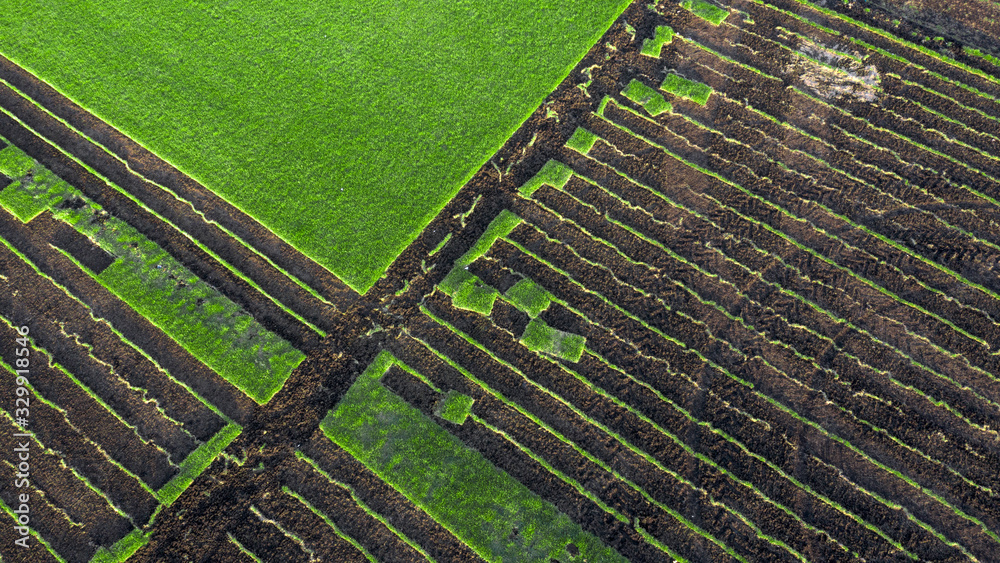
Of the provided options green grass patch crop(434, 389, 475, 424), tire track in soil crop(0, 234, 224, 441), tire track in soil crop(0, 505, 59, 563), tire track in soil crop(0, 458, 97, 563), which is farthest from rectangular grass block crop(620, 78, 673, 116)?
tire track in soil crop(0, 505, 59, 563)

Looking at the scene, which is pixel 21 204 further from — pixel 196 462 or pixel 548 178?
pixel 548 178

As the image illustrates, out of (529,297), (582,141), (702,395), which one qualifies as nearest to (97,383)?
(529,297)

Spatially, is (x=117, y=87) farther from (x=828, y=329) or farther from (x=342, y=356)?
(x=828, y=329)

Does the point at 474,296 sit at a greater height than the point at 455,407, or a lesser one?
greater

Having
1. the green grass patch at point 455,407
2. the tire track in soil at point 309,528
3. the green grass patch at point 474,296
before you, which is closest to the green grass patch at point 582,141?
→ the green grass patch at point 474,296

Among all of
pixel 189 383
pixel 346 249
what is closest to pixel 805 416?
pixel 346 249

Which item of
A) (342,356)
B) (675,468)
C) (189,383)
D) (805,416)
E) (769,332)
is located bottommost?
(189,383)

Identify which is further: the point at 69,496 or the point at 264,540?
the point at 69,496
